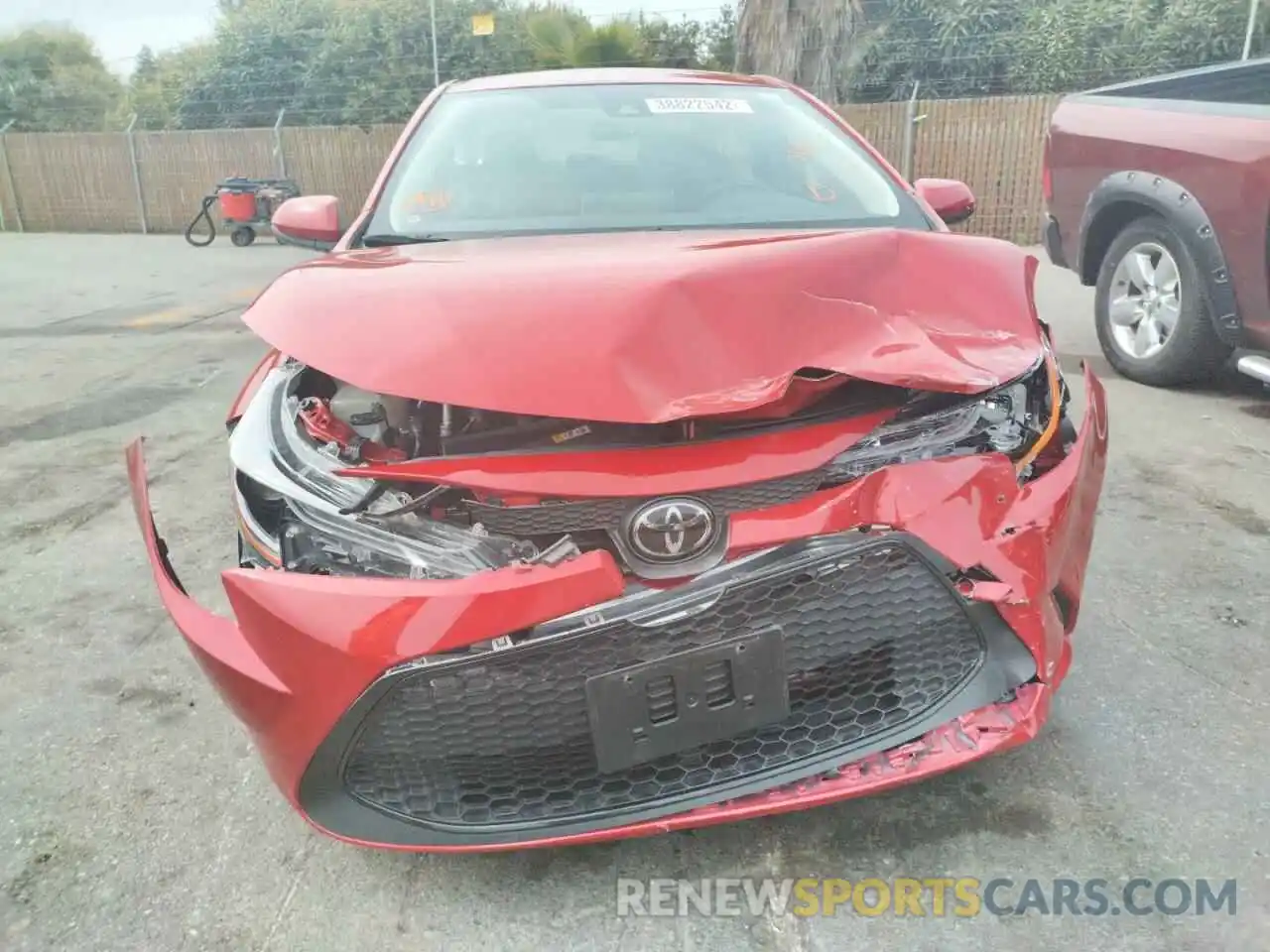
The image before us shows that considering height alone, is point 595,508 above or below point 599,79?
below

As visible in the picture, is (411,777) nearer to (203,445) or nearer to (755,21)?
(203,445)

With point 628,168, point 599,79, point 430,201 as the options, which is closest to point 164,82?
point 599,79

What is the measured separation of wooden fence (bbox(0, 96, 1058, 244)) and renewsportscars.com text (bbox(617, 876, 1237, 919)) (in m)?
10.9

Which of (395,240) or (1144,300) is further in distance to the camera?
(1144,300)

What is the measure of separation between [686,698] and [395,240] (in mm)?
1587

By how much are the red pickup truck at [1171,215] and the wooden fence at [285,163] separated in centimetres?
665

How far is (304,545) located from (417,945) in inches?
29.3

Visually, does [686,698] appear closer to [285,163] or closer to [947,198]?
[947,198]

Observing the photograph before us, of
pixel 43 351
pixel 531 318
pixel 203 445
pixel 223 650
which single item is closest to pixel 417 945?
pixel 223 650

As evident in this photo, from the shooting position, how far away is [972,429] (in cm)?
194

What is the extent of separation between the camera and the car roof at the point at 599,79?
326 centimetres

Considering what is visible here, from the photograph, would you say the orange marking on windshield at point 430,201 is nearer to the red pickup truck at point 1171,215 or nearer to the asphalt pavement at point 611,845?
the asphalt pavement at point 611,845

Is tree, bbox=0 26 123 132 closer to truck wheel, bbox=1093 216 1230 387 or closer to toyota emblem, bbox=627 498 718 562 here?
truck wheel, bbox=1093 216 1230 387

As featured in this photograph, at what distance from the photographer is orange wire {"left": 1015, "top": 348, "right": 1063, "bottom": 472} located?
6.25 feet
